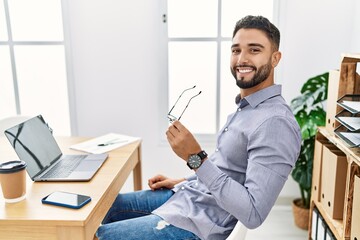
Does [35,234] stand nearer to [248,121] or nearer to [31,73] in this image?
[248,121]

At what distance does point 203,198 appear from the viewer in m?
1.31

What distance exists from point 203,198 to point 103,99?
1.59 meters

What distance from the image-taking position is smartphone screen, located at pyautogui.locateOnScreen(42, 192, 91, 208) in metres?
1.12

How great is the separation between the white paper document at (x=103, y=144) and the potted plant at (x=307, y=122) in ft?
3.57

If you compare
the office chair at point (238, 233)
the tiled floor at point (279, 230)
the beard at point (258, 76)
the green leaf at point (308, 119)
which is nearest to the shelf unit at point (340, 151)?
the green leaf at point (308, 119)

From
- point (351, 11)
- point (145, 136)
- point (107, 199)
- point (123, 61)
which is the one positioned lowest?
point (145, 136)

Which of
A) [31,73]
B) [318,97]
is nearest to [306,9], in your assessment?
[318,97]

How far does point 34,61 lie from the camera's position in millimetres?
2715

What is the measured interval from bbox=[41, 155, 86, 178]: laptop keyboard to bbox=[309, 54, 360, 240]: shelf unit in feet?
3.95

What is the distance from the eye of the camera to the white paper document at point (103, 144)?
174cm

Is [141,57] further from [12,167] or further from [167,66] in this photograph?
[12,167]

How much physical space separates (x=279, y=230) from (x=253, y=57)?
5.18 ft

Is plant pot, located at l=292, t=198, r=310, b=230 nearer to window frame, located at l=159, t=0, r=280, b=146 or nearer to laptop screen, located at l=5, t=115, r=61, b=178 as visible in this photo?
window frame, located at l=159, t=0, r=280, b=146

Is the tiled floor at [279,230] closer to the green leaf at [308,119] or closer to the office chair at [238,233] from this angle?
the green leaf at [308,119]
